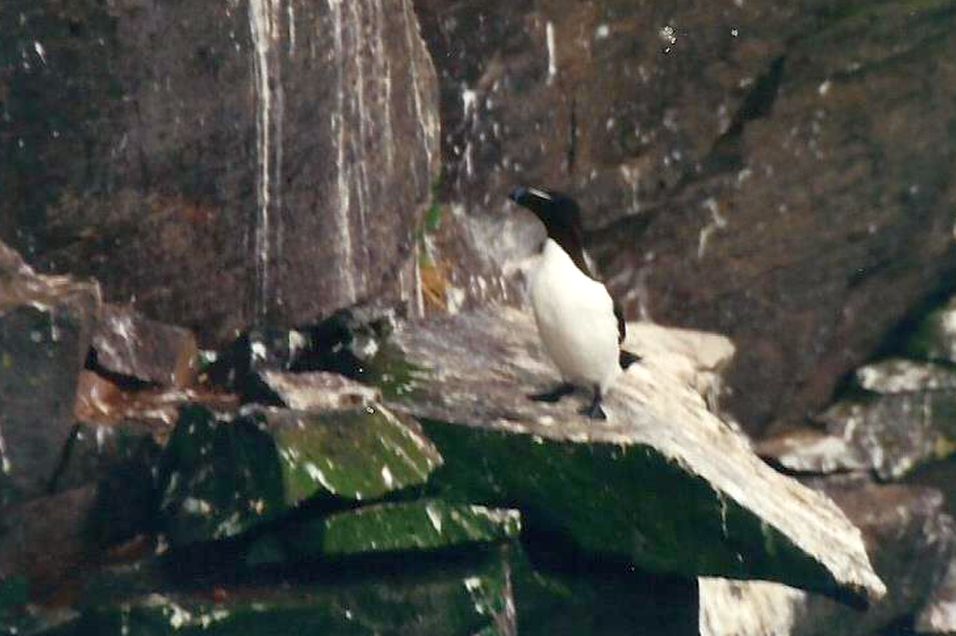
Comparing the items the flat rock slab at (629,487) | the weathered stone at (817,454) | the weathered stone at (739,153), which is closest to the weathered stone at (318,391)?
the flat rock slab at (629,487)

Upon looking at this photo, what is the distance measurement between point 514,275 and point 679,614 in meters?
2.42

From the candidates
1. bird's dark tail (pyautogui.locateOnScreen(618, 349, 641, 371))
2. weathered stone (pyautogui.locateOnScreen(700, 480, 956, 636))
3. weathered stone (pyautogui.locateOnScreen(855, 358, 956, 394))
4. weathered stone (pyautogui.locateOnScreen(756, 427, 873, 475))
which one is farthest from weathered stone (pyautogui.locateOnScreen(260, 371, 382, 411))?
weathered stone (pyautogui.locateOnScreen(855, 358, 956, 394))

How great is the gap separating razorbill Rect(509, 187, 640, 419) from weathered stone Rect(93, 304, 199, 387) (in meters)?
1.37

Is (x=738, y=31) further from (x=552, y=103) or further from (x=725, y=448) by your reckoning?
(x=725, y=448)

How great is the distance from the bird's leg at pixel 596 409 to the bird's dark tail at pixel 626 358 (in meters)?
0.46

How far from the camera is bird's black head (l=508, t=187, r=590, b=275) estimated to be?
220 inches

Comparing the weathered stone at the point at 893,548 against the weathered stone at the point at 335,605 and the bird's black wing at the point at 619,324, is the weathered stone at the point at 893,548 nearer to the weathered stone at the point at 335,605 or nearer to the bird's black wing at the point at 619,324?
the bird's black wing at the point at 619,324

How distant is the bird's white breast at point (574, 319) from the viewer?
5422 mm

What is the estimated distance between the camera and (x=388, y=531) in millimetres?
4949

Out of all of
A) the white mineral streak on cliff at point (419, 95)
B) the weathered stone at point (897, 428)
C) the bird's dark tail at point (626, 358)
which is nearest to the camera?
the bird's dark tail at point (626, 358)

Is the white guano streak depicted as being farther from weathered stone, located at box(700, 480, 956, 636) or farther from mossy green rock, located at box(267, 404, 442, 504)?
mossy green rock, located at box(267, 404, 442, 504)

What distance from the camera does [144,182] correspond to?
5934 millimetres

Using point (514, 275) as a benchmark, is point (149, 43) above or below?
above

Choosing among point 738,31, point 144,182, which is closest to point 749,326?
point 738,31
